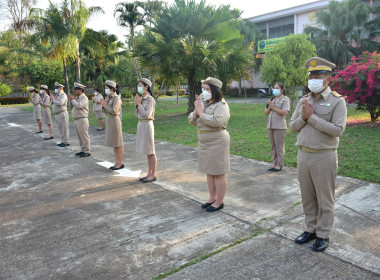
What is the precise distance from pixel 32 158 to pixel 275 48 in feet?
32.1

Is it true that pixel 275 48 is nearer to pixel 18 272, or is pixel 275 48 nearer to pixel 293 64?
pixel 293 64

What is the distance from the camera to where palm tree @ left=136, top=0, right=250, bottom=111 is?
13.0 meters

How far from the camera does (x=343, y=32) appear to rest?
24062 mm

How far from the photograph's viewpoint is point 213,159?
4062mm

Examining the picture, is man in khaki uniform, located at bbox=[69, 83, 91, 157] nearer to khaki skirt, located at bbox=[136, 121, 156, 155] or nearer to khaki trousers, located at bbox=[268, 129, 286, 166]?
khaki skirt, located at bbox=[136, 121, 156, 155]

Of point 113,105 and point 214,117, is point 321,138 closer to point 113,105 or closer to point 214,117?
point 214,117

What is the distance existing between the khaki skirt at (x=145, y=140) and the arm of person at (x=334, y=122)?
2993mm

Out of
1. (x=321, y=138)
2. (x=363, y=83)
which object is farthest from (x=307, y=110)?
(x=363, y=83)

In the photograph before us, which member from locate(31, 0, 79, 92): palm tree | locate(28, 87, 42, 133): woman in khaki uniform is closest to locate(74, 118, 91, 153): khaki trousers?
locate(28, 87, 42, 133): woman in khaki uniform

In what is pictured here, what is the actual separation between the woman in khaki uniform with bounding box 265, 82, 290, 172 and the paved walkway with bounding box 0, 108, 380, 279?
247mm

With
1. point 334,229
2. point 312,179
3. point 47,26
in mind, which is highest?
point 47,26

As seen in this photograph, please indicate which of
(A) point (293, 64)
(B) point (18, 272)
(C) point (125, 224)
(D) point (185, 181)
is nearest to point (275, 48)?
(A) point (293, 64)

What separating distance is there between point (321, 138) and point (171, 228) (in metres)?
1.87

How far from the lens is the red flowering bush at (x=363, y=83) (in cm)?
956
